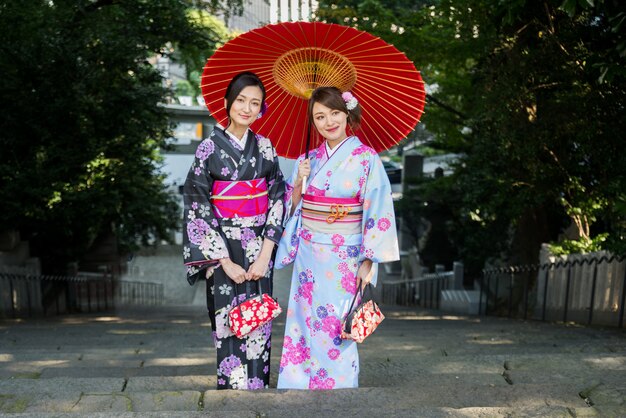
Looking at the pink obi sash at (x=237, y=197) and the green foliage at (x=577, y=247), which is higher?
the pink obi sash at (x=237, y=197)

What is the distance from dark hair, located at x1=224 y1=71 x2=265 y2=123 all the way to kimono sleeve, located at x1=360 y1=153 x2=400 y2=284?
0.73 meters

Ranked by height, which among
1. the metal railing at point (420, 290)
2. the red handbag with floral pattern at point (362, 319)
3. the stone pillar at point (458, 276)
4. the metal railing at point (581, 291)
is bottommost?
the metal railing at point (420, 290)

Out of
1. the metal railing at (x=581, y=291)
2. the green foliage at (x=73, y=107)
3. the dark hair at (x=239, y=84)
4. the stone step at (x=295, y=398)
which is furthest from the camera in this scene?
the green foliage at (x=73, y=107)

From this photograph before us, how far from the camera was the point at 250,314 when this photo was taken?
328 centimetres

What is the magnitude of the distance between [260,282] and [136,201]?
24.9 feet

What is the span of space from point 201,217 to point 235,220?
0.60 ft

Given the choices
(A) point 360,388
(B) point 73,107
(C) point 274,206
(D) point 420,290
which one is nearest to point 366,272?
(C) point 274,206

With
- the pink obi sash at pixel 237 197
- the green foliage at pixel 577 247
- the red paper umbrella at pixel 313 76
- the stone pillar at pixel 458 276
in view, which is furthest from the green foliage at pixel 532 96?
the stone pillar at pixel 458 276

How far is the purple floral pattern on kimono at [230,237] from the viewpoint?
3.30m

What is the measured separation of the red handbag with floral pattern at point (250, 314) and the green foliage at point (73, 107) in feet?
19.4

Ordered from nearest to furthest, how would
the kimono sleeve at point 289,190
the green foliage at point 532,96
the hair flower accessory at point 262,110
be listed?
the hair flower accessory at point 262,110, the kimono sleeve at point 289,190, the green foliage at point 532,96

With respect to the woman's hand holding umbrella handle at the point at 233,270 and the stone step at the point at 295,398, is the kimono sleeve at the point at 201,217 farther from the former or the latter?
the stone step at the point at 295,398

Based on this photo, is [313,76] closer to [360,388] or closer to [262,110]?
[262,110]

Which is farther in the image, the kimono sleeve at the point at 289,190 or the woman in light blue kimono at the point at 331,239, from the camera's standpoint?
the kimono sleeve at the point at 289,190
